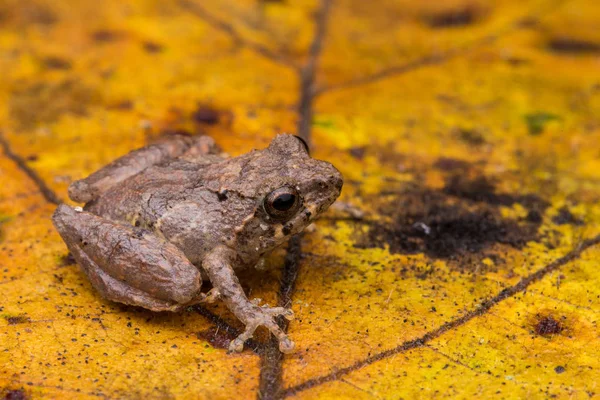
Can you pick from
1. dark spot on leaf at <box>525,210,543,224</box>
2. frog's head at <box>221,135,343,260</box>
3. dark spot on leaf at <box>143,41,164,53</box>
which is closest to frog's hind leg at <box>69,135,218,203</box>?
frog's head at <box>221,135,343,260</box>

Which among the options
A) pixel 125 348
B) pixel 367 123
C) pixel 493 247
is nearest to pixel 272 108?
pixel 367 123

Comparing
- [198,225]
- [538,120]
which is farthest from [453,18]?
[198,225]

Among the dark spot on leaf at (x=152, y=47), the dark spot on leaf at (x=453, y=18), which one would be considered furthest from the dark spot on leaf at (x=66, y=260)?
the dark spot on leaf at (x=453, y=18)

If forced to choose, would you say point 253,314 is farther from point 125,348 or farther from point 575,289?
point 575,289

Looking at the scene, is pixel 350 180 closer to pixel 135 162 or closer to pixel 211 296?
pixel 135 162

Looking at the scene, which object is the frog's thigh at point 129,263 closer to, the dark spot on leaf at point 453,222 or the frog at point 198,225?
the frog at point 198,225

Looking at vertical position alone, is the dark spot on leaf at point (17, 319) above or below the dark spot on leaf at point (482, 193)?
below
